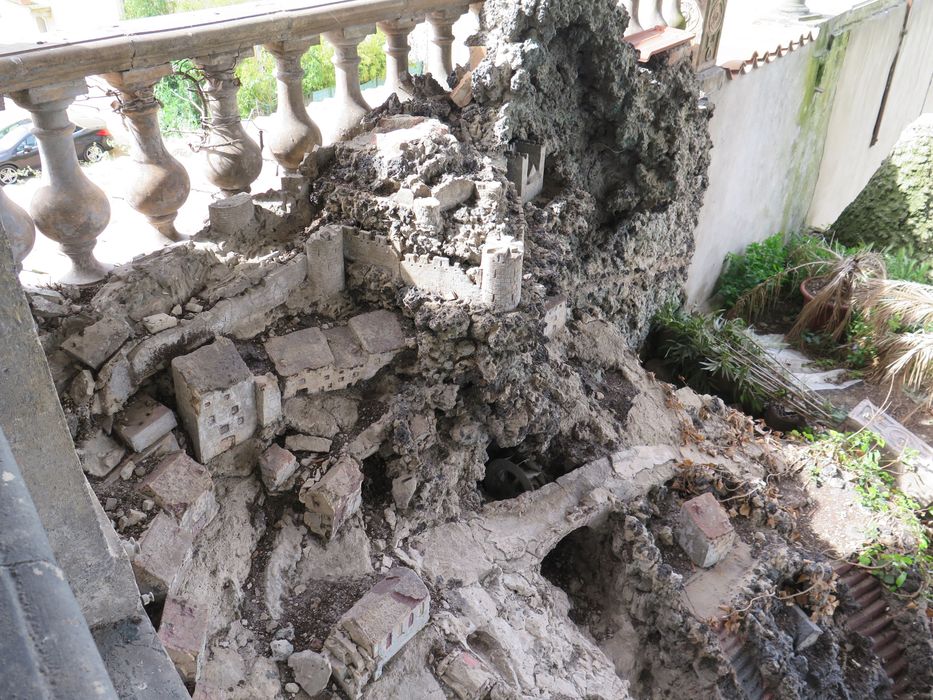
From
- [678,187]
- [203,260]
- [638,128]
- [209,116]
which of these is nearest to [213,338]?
A: [203,260]

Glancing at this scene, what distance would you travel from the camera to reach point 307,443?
13.7 ft

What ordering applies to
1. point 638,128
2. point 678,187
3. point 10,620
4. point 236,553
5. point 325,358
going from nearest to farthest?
point 10,620 < point 236,553 < point 325,358 < point 638,128 < point 678,187

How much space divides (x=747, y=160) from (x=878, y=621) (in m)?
5.72

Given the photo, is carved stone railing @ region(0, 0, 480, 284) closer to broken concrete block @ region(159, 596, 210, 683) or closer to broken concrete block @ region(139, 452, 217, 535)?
broken concrete block @ region(139, 452, 217, 535)

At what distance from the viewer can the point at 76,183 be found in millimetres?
3850

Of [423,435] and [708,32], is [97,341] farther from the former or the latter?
[708,32]

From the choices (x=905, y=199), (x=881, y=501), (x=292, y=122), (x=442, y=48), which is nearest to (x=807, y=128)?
(x=905, y=199)

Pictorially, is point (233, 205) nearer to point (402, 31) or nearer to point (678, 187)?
point (402, 31)

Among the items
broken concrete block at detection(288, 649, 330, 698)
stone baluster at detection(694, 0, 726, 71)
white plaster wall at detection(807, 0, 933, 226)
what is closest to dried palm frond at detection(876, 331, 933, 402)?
stone baluster at detection(694, 0, 726, 71)

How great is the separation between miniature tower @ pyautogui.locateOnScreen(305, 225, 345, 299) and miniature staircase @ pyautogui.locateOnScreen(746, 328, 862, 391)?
5.48m

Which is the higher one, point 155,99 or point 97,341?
point 155,99

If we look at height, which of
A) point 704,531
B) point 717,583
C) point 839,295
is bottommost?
point 839,295

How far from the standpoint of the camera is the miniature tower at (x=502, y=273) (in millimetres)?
4129

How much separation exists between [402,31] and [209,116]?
170 centimetres
